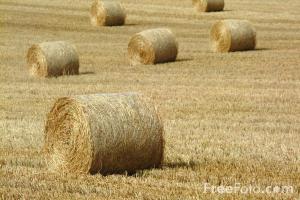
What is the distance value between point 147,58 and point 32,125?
1092 cm

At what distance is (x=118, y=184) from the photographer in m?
8.59

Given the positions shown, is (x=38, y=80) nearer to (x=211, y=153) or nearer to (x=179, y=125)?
(x=179, y=125)

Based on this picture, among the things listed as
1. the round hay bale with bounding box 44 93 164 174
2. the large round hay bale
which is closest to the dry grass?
the round hay bale with bounding box 44 93 164 174

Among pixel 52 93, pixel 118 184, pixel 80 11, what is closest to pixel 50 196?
pixel 118 184

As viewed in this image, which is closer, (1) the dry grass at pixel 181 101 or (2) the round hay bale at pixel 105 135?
(1) the dry grass at pixel 181 101

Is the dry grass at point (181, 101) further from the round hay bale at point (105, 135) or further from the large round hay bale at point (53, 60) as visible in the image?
the large round hay bale at point (53, 60)

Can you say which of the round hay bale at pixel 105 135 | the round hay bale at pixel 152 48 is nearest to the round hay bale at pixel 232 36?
the round hay bale at pixel 152 48

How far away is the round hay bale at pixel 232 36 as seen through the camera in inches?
1041

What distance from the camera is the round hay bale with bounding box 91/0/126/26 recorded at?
115 feet

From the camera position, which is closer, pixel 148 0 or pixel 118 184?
pixel 118 184

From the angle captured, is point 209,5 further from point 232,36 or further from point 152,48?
point 152,48

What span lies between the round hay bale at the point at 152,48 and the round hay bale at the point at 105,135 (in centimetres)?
1390
